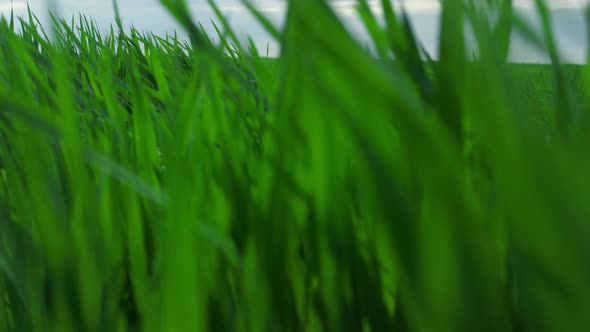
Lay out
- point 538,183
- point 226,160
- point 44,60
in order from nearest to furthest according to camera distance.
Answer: point 538,183 → point 226,160 → point 44,60

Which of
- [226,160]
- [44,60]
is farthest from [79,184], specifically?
[44,60]

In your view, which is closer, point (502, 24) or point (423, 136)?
point (423, 136)

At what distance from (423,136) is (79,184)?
272 mm

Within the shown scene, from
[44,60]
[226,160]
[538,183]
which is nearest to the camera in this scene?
[538,183]

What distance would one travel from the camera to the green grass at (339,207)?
0.24 m

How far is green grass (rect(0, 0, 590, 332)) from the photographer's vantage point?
24 cm

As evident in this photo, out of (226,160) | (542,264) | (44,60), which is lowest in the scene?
(542,264)

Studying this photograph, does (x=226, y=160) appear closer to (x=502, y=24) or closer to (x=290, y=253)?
(x=290, y=253)

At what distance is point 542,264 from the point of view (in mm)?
236

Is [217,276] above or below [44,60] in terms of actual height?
below

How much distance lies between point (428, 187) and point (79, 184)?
10.6 inches

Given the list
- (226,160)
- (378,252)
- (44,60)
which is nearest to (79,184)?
(226,160)

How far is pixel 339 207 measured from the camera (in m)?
0.36

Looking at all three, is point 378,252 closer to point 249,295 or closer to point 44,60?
point 249,295
